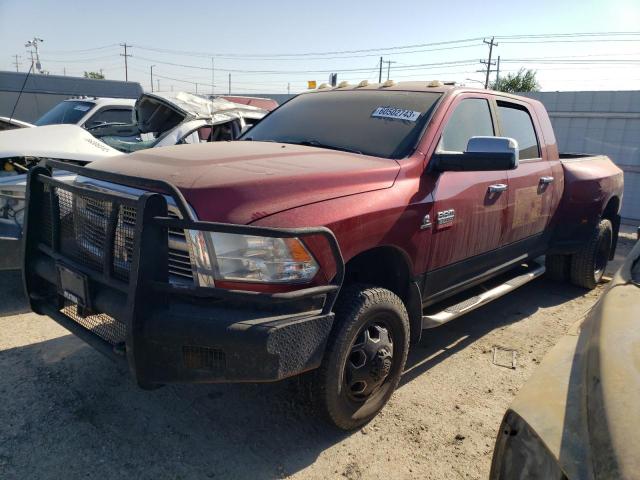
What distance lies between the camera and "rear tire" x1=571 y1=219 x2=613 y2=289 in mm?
5496

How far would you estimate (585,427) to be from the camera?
1.42 metres

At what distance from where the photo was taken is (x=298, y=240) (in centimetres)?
235

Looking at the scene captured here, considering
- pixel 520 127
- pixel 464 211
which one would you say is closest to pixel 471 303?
pixel 464 211

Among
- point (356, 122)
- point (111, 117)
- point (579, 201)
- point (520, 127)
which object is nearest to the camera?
point (356, 122)

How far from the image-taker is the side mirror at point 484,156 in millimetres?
3086

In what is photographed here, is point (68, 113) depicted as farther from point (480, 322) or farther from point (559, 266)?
point (559, 266)

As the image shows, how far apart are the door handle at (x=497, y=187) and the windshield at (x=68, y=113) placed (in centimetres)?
679

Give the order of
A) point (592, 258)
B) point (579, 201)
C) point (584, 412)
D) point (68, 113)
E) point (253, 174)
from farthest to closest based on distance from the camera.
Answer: point (68, 113), point (592, 258), point (579, 201), point (253, 174), point (584, 412)

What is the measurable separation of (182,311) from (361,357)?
109cm

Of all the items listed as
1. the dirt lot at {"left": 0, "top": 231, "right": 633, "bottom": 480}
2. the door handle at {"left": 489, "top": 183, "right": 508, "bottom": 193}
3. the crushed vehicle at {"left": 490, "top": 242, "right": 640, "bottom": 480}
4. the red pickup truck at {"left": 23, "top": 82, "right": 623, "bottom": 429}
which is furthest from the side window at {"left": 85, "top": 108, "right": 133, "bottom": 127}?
the crushed vehicle at {"left": 490, "top": 242, "right": 640, "bottom": 480}

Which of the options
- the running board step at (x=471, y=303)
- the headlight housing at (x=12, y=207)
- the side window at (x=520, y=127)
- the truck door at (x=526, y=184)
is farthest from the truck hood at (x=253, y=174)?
the headlight housing at (x=12, y=207)

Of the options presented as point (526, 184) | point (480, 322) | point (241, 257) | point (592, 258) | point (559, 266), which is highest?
point (526, 184)

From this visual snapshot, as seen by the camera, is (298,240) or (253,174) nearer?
(298,240)

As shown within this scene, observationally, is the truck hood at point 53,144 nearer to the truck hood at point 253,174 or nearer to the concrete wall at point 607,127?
the truck hood at point 253,174
